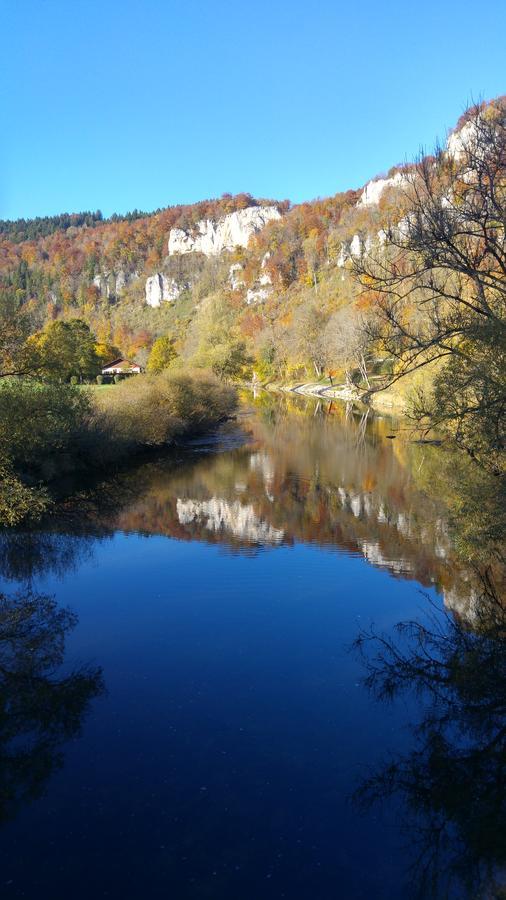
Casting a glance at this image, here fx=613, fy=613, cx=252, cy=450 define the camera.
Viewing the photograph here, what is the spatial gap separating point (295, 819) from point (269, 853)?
50 centimetres

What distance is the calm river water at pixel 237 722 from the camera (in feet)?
17.6

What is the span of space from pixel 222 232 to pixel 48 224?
51.6 metres

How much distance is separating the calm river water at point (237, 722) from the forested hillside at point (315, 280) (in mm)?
4147

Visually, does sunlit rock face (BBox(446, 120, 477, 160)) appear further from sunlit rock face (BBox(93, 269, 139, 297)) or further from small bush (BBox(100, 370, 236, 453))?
sunlit rock face (BBox(93, 269, 139, 297))

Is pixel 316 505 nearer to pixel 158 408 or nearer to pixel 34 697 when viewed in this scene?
pixel 34 697

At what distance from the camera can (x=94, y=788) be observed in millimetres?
6344

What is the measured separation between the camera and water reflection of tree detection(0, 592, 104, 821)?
6.63 metres

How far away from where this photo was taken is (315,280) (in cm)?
10300

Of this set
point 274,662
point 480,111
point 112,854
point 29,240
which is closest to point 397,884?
point 112,854

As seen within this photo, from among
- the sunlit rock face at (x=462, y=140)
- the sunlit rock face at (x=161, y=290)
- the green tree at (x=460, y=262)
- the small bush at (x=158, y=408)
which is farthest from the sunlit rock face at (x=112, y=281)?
the green tree at (x=460, y=262)

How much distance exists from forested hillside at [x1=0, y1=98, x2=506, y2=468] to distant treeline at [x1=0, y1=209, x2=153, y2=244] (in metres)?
0.64

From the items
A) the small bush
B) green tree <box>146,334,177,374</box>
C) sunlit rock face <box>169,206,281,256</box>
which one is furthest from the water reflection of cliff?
sunlit rock face <box>169,206,281,256</box>

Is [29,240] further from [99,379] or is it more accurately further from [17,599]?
[17,599]

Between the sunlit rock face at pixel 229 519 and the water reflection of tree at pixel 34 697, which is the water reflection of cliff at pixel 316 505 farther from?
the water reflection of tree at pixel 34 697
